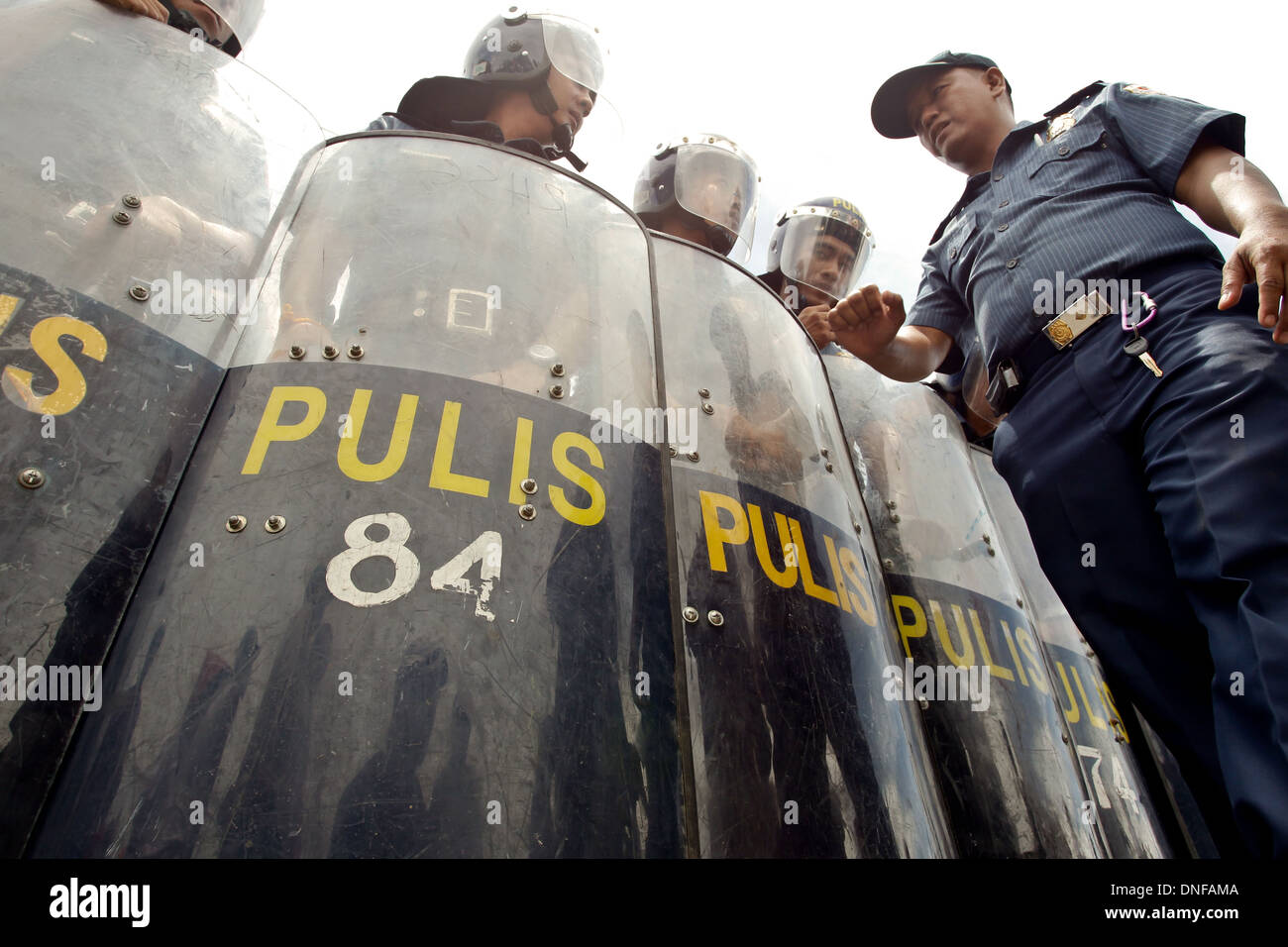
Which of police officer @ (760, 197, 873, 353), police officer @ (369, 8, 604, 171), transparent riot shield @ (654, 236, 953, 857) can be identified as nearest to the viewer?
transparent riot shield @ (654, 236, 953, 857)

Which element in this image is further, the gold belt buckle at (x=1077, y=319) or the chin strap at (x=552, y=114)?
the chin strap at (x=552, y=114)

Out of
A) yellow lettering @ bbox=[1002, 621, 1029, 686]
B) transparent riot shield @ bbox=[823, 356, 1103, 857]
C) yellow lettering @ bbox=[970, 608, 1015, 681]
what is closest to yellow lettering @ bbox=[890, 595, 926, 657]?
transparent riot shield @ bbox=[823, 356, 1103, 857]

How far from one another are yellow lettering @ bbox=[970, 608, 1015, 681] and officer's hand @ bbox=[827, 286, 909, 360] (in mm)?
1062

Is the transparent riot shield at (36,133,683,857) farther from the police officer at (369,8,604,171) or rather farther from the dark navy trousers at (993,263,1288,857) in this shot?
the police officer at (369,8,604,171)

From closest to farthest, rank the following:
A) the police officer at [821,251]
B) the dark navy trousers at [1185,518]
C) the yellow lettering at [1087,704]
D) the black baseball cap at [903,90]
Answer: the dark navy trousers at [1185,518] → the black baseball cap at [903,90] → the yellow lettering at [1087,704] → the police officer at [821,251]

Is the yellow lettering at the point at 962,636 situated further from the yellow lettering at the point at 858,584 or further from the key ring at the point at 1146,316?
the key ring at the point at 1146,316

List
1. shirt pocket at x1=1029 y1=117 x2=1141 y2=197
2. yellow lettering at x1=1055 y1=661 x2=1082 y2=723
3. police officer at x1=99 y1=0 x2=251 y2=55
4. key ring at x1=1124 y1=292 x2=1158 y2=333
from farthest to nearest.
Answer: yellow lettering at x1=1055 y1=661 x2=1082 y2=723
police officer at x1=99 y1=0 x2=251 y2=55
shirt pocket at x1=1029 y1=117 x2=1141 y2=197
key ring at x1=1124 y1=292 x2=1158 y2=333

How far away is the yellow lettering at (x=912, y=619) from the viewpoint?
2.76 metres

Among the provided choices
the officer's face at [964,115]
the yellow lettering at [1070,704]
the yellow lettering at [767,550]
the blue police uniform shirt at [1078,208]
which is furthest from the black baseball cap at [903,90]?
the yellow lettering at [1070,704]

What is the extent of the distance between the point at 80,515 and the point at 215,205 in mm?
880

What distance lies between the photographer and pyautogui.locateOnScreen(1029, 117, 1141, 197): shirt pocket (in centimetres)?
202

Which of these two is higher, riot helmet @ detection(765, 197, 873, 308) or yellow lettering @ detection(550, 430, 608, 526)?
riot helmet @ detection(765, 197, 873, 308)
